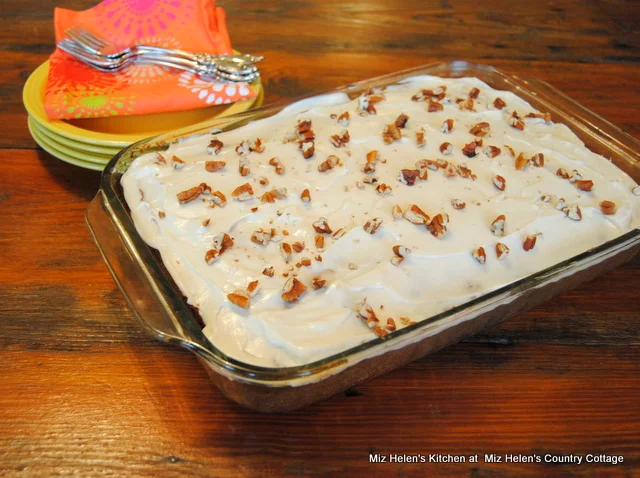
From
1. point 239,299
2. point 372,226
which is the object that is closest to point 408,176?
point 372,226

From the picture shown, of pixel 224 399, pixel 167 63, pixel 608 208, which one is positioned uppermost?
pixel 167 63

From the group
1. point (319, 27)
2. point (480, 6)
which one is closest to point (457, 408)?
point (319, 27)

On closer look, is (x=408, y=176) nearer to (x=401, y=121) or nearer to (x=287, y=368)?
(x=401, y=121)

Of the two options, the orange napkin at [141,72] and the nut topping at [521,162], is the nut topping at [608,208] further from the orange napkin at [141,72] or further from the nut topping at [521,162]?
the orange napkin at [141,72]

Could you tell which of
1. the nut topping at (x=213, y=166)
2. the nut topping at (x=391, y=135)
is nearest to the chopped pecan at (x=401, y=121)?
the nut topping at (x=391, y=135)

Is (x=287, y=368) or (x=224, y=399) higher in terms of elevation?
(x=287, y=368)

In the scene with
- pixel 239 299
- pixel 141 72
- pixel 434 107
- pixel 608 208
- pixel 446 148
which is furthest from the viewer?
pixel 141 72

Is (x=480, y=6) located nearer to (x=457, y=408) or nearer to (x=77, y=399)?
(x=457, y=408)

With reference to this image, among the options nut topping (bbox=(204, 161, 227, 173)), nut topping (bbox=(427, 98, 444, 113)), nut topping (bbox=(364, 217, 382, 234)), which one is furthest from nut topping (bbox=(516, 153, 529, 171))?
nut topping (bbox=(204, 161, 227, 173))
